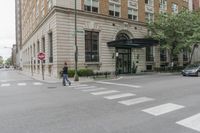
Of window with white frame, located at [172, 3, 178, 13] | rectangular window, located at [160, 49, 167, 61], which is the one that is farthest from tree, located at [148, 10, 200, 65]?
window with white frame, located at [172, 3, 178, 13]

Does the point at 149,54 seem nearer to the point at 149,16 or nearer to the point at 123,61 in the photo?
the point at 123,61

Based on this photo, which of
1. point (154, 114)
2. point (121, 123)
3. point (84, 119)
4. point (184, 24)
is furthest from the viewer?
point (184, 24)

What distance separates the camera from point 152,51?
34656 mm

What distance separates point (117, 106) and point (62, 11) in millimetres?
19336

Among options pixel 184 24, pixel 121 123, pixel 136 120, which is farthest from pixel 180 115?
pixel 184 24

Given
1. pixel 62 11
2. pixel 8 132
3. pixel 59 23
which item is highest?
pixel 62 11

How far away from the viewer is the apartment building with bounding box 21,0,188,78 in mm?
24980

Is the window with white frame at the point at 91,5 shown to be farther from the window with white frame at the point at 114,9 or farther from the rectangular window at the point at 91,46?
the rectangular window at the point at 91,46

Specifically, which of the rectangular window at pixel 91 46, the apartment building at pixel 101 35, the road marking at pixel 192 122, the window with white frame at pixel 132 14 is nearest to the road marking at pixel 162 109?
the road marking at pixel 192 122

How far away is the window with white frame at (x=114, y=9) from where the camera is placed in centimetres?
2981

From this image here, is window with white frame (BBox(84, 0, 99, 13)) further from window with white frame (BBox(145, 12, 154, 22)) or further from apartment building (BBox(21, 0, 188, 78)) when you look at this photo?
window with white frame (BBox(145, 12, 154, 22))

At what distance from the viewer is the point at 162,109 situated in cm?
765

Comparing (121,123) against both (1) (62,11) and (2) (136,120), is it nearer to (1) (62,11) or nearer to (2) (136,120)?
(2) (136,120)

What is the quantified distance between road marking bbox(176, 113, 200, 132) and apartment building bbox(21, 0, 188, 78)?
19571 mm
